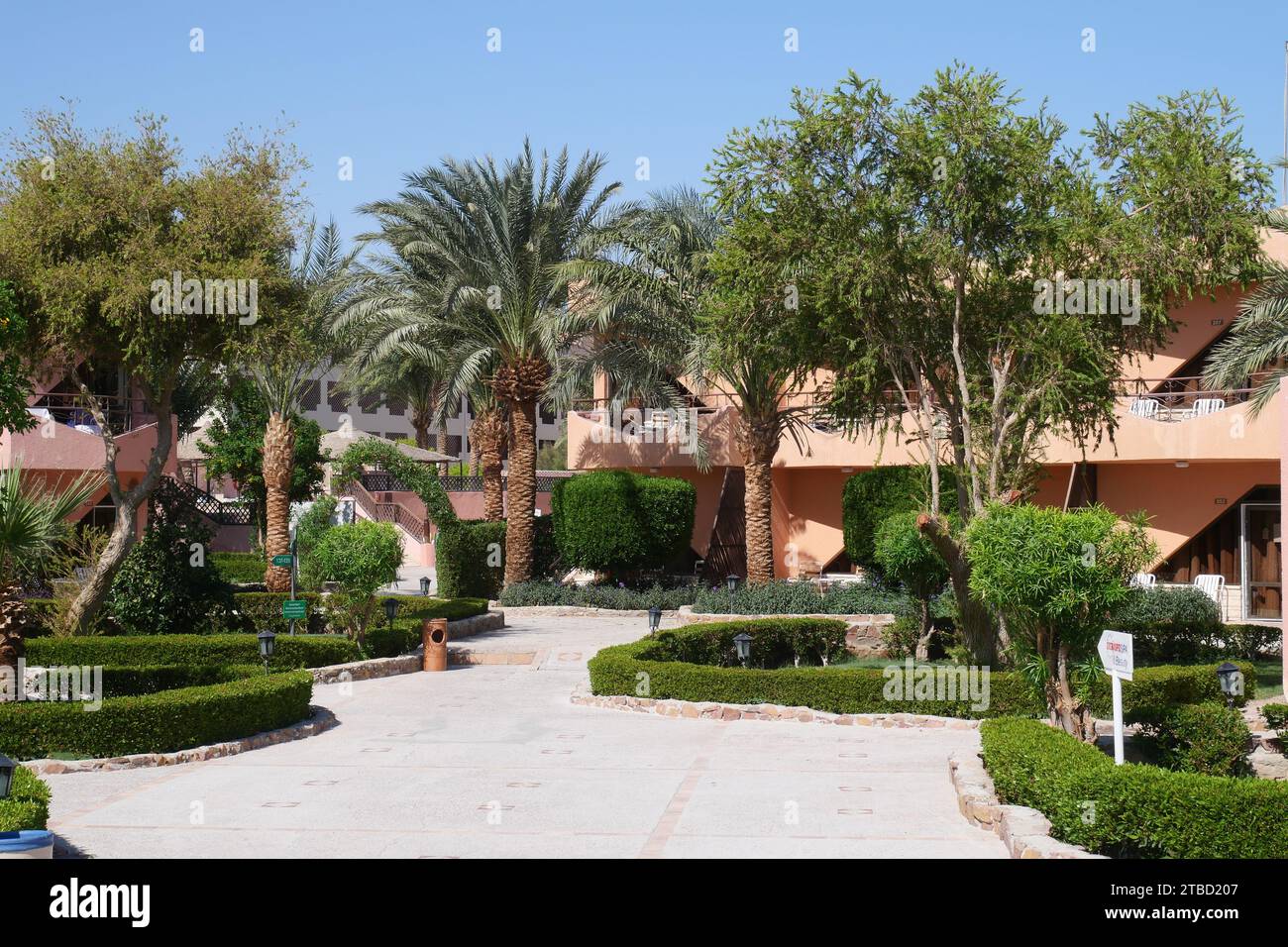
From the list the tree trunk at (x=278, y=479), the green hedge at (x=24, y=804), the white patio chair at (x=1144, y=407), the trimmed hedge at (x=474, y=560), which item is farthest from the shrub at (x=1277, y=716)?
the tree trunk at (x=278, y=479)

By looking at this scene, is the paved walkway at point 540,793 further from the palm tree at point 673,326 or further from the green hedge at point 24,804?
the palm tree at point 673,326

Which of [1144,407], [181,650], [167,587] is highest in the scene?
[1144,407]

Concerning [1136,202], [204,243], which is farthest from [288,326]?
[1136,202]

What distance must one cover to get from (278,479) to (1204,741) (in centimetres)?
2155

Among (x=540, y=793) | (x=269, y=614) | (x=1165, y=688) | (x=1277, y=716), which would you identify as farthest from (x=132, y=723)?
(x=1277, y=716)

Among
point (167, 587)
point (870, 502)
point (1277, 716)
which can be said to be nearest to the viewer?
point (1277, 716)

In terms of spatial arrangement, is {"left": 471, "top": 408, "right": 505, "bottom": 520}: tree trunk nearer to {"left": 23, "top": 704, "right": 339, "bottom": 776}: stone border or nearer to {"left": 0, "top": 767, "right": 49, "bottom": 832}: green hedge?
{"left": 23, "top": 704, "right": 339, "bottom": 776}: stone border

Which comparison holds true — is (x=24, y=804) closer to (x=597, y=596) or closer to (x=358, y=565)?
(x=358, y=565)

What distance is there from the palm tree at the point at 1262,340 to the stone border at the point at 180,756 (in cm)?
1679

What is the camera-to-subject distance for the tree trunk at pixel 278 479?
92.2 ft

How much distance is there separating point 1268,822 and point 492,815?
5.59 meters

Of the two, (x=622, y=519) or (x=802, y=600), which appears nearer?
(x=802, y=600)

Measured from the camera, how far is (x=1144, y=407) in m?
27.3

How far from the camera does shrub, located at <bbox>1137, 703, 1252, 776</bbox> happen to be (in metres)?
11.8
